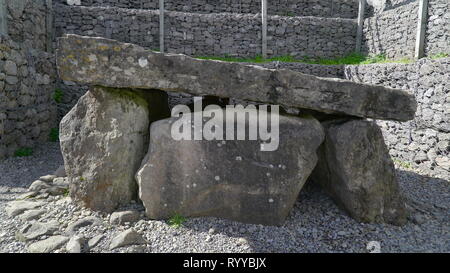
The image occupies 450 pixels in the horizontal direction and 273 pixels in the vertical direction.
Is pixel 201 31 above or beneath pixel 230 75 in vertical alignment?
above

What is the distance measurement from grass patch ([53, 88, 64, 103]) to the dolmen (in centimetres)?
464

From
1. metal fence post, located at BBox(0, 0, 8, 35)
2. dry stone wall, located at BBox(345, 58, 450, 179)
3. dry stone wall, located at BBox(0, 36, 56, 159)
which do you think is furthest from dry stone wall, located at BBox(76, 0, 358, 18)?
dry stone wall, located at BBox(345, 58, 450, 179)

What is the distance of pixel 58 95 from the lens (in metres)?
7.88

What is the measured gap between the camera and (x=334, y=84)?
3.68 m

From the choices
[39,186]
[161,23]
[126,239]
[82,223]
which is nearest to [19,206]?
[39,186]

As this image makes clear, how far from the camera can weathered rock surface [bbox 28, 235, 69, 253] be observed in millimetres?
3012

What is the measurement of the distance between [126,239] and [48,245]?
75 centimetres

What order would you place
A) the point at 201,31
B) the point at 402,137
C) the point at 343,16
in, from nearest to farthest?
the point at 402,137 → the point at 201,31 → the point at 343,16

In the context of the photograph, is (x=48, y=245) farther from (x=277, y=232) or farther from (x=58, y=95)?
(x=58, y=95)

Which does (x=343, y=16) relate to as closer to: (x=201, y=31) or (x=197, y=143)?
(x=201, y=31)

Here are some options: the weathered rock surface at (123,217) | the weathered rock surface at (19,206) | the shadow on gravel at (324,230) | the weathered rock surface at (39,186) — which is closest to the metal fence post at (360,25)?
the shadow on gravel at (324,230)

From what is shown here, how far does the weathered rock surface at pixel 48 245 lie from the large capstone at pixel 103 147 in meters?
0.60
